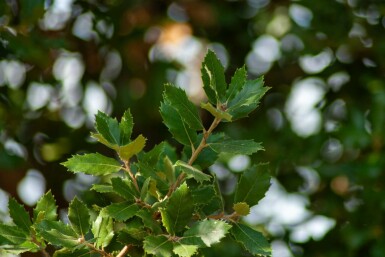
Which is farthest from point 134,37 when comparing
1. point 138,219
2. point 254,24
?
point 138,219

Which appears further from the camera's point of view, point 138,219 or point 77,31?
point 77,31

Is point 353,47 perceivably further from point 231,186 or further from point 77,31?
point 77,31

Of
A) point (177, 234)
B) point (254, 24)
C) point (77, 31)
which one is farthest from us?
point (254, 24)

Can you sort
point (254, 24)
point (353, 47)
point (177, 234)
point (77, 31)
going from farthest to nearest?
point (254, 24) → point (353, 47) → point (77, 31) → point (177, 234)

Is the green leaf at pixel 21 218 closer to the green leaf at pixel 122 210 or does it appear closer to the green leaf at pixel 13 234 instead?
the green leaf at pixel 13 234

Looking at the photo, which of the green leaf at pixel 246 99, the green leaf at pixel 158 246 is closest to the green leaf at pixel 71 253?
the green leaf at pixel 158 246

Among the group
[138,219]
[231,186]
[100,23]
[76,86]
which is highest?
[138,219]

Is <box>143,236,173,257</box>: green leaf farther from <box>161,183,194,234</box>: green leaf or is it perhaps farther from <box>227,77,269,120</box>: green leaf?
<box>227,77,269,120</box>: green leaf

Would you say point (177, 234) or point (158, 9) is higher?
point (177, 234)

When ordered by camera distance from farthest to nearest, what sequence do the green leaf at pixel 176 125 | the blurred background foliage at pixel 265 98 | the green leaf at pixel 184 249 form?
the blurred background foliage at pixel 265 98 → the green leaf at pixel 176 125 → the green leaf at pixel 184 249
